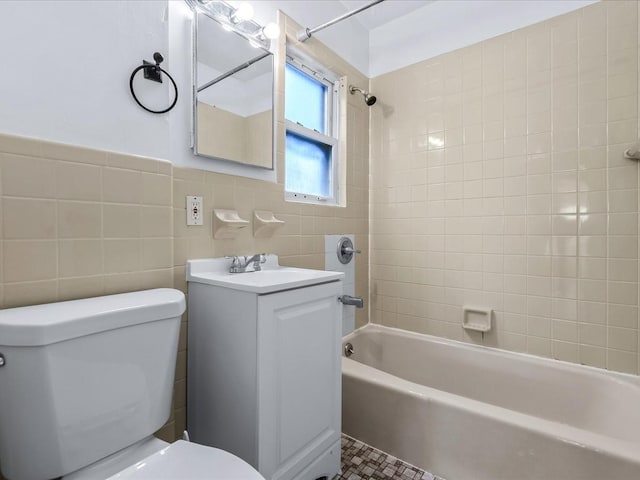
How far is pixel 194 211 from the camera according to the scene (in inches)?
50.2

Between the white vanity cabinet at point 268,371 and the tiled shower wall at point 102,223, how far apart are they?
13 cm

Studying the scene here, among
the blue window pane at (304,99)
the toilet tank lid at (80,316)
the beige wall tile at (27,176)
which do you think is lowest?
the toilet tank lid at (80,316)

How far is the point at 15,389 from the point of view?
2.36 feet

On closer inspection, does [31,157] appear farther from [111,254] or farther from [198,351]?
[198,351]

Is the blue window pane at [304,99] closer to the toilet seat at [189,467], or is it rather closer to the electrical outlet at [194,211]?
the electrical outlet at [194,211]

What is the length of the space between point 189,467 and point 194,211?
33.6 inches

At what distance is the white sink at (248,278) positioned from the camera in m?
1.03

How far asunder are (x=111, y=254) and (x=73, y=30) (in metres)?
0.69

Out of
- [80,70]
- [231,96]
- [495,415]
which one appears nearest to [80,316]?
[80,70]

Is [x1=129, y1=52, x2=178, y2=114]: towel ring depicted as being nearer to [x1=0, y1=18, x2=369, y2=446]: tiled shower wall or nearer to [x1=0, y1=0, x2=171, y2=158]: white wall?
[x1=0, y1=0, x2=171, y2=158]: white wall

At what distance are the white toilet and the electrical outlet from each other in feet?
1.40

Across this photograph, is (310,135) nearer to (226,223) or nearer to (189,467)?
(226,223)

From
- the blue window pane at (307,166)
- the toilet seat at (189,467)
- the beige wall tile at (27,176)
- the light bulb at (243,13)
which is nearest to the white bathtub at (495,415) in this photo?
the toilet seat at (189,467)

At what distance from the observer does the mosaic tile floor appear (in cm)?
138
